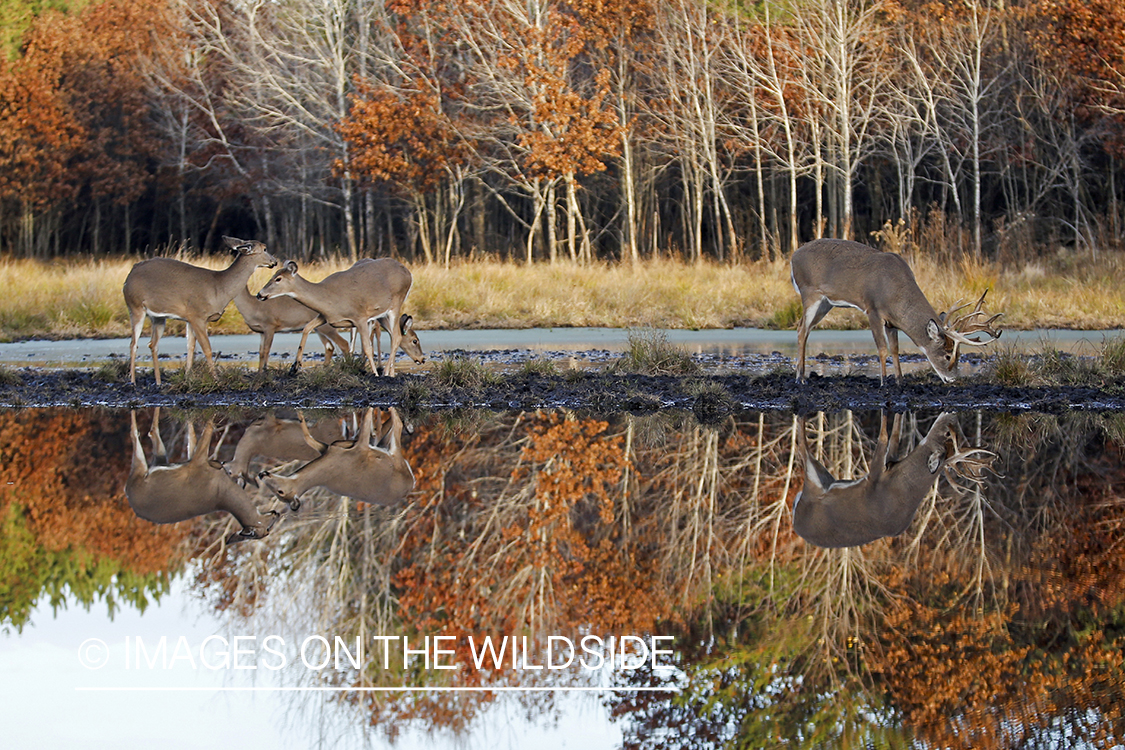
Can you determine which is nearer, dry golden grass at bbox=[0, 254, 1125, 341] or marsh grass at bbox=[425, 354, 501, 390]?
marsh grass at bbox=[425, 354, 501, 390]

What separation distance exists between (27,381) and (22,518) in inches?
→ 286

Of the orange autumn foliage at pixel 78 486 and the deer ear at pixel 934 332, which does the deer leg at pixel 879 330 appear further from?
the orange autumn foliage at pixel 78 486

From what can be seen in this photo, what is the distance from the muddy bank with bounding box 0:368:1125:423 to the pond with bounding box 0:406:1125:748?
1.94 metres

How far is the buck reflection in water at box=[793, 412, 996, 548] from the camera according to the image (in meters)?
6.22

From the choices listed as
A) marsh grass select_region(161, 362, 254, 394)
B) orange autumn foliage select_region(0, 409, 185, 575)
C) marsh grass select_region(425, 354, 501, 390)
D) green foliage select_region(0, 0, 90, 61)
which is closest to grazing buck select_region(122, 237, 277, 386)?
marsh grass select_region(161, 362, 254, 394)

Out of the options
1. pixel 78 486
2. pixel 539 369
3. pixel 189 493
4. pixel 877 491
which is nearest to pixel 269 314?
pixel 539 369

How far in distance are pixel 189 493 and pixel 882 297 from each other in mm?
6756

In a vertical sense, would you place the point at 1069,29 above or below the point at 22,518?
above

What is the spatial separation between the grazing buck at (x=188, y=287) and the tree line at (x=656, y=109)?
18.9 meters

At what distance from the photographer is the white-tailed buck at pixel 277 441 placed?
8328 mm

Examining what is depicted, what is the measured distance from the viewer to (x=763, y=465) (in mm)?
8289

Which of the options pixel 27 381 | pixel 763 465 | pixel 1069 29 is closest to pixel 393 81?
pixel 1069 29

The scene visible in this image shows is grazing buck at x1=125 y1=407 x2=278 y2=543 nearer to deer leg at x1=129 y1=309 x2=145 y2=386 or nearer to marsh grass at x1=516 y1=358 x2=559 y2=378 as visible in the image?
deer leg at x1=129 y1=309 x2=145 y2=386

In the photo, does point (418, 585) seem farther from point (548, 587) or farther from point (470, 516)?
point (470, 516)
